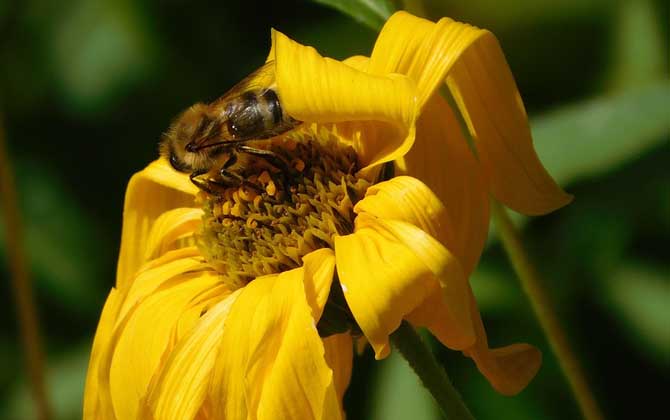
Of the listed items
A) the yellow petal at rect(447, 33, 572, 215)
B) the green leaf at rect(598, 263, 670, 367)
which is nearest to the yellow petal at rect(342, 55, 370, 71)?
the yellow petal at rect(447, 33, 572, 215)

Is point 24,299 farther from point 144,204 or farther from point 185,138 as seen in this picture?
point 185,138

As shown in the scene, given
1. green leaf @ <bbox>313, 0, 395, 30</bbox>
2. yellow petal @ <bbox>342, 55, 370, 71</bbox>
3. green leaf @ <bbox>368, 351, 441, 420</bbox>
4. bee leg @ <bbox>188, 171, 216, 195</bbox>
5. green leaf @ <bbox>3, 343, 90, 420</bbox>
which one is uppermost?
green leaf @ <bbox>313, 0, 395, 30</bbox>

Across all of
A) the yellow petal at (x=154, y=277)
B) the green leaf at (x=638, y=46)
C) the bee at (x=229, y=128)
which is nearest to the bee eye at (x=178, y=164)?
the bee at (x=229, y=128)

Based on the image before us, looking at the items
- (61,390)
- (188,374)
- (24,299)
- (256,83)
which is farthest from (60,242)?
(188,374)

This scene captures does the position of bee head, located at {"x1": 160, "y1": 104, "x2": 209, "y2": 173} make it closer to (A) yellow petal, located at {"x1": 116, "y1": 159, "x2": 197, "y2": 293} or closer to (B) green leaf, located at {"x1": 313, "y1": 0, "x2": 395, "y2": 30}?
(A) yellow petal, located at {"x1": 116, "y1": 159, "x2": 197, "y2": 293}

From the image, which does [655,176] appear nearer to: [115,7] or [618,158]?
[618,158]

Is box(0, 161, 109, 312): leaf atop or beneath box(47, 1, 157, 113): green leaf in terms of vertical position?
beneath
